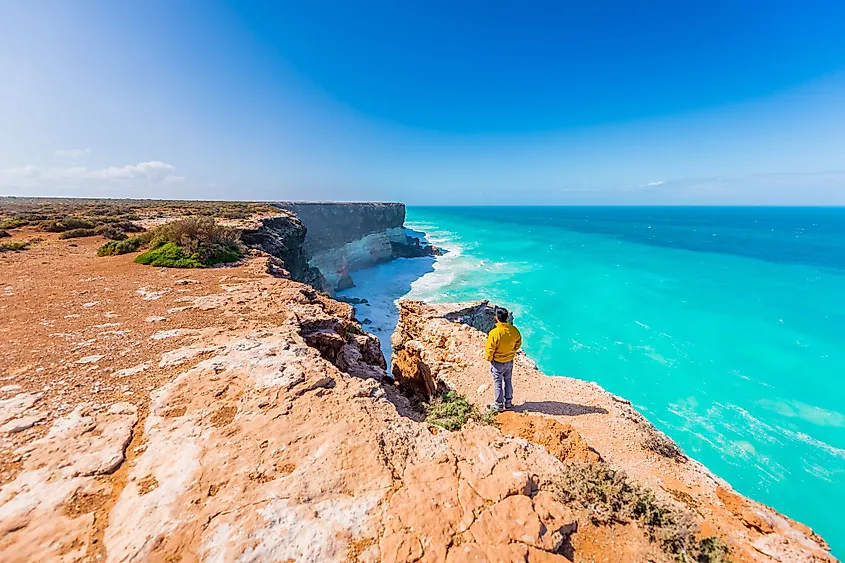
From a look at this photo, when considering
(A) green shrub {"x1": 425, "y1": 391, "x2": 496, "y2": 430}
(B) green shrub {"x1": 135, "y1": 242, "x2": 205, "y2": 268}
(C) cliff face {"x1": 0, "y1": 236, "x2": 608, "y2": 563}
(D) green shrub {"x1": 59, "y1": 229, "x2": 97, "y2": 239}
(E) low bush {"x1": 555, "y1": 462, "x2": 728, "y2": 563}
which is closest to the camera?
(C) cliff face {"x1": 0, "y1": 236, "x2": 608, "y2": 563}

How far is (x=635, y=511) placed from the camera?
3363mm

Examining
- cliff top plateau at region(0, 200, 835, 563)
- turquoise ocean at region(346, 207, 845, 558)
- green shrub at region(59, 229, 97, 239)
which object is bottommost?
turquoise ocean at region(346, 207, 845, 558)

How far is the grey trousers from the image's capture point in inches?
243

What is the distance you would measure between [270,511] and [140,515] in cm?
103

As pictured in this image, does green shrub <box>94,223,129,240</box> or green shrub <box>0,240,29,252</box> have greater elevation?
green shrub <box>94,223,129,240</box>

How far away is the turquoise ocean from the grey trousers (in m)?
1.14

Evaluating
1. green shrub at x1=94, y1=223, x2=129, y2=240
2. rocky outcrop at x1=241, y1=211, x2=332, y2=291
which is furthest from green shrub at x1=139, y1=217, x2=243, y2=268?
green shrub at x1=94, y1=223, x2=129, y2=240

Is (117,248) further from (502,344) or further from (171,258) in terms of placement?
(502,344)

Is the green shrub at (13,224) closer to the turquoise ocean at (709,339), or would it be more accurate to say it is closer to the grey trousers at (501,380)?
the turquoise ocean at (709,339)

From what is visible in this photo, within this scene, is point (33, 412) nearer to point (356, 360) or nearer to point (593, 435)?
point (356, 360)

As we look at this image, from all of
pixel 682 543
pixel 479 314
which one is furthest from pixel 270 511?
pixel 479 314

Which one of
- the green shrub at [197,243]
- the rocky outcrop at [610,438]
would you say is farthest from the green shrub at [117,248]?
the rocky outcrop at [610,438]

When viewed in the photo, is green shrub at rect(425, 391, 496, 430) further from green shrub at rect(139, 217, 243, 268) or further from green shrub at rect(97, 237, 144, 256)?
green shrub at rect(97, 237, 144, 256)

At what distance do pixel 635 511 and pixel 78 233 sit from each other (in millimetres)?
23076
